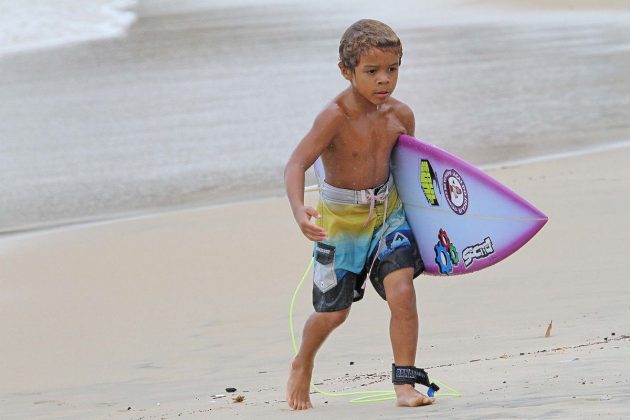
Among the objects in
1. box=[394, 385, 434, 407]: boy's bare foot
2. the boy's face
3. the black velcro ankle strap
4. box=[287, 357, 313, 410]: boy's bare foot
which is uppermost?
the boy's face

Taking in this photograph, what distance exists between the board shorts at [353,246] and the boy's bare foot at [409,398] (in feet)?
1.11

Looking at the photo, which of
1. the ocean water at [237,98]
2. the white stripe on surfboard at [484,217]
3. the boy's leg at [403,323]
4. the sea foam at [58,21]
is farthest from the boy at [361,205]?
the sea foam at [58,21]

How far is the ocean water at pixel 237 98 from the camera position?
10383 mm

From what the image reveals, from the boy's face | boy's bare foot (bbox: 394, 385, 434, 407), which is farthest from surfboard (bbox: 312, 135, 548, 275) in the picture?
boy's bare foot (bbox: 394, 385, 434, 407)

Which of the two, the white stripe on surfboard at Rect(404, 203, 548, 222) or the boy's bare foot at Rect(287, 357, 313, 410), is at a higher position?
the white stripe on surfboard at Rect(404, 203, 548, 222)

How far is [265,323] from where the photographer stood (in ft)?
19.5

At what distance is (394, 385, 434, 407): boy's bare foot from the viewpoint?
384 centimetres

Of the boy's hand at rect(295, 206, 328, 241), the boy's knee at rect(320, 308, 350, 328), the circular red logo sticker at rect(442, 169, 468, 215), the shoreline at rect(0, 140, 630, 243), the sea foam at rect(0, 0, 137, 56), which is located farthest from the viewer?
the sea foam at rect(0, 0, 137, 56)

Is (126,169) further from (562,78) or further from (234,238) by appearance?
(562,78)

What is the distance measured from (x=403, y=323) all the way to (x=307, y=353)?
1.56 ft

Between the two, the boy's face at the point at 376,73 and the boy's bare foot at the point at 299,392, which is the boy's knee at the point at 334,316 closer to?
the boy's bare foot at the point at 299,392

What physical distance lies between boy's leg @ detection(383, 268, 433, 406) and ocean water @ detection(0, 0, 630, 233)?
557cm

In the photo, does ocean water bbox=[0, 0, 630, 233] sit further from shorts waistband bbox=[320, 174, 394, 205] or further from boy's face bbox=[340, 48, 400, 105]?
boy's face bbox=[340, 48, 400, 105]

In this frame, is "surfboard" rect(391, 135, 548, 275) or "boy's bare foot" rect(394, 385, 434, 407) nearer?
"boy's bare foot" rect(394, 385, 434, 407)
